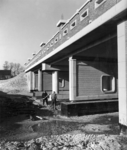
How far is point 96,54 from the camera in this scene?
1356cm

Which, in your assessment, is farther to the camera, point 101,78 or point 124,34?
point 101,78

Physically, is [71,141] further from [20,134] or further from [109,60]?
[109,60]

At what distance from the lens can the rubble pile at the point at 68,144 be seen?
492 centimetres

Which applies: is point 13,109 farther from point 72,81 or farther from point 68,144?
point 68,144

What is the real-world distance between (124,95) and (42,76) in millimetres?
21113

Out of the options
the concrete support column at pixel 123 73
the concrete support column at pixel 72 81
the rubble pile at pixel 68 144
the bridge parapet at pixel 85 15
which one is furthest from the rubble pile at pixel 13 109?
the concrete support column at pixel 123 73

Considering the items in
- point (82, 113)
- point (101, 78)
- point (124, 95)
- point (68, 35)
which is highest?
Result: point (68, 35)

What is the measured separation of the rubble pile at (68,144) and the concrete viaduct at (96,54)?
5.39 ft

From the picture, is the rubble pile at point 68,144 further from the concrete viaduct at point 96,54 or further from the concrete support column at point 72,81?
the concrete support column at point 72,81

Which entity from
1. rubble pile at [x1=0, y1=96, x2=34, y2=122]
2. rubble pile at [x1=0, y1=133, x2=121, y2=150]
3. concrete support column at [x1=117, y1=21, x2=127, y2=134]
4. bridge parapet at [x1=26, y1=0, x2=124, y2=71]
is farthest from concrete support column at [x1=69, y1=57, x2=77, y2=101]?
rubble pile at [x1=0, y1=133, x2=121, y2=150]

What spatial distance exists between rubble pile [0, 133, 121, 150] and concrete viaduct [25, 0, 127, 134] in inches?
64.7

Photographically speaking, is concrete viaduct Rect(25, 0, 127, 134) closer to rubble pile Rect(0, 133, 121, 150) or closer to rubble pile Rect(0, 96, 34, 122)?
rubble pile Rect(0, 133, 121, 150)

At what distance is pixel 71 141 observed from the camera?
5.62 m

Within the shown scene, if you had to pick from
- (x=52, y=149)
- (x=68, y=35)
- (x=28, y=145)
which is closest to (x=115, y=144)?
(x=52, y=149)
